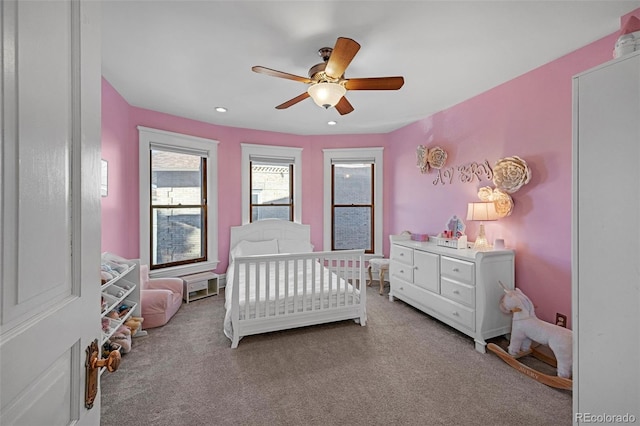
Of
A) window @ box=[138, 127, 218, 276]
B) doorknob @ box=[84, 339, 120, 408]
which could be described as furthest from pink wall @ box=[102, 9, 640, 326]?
doorknob @ box=[84, 339, 120, 408]

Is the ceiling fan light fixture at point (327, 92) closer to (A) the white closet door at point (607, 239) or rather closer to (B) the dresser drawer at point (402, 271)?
(A) the white closet door at point (607, 239)

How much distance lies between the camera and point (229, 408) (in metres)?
1.77

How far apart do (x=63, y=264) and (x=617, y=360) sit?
6.24 ft

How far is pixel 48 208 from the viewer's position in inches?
23.0

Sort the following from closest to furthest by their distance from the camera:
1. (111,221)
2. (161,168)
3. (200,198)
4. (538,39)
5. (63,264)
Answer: (63,264) → (538,39) → (111,221) → (161,168) → (200,198)

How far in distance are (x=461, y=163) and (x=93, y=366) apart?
3571mm

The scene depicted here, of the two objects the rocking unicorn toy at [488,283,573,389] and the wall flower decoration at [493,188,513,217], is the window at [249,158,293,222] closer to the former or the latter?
the wall flower decoration at [493,188,513,217]

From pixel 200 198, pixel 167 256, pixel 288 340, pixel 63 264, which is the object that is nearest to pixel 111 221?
pixel 167 256

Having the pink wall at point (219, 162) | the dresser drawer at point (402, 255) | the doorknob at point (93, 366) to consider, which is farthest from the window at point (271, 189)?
the doorknob at point (93, 366)

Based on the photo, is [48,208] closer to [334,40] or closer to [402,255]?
[334,40]

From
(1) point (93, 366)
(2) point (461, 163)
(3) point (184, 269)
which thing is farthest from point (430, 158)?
(1) point (93, 366)

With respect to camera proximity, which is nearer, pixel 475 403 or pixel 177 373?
pixel 475 403

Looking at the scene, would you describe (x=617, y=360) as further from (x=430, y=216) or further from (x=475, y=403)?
(x=430, y=216)

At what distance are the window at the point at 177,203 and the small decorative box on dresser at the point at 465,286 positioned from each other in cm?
293
